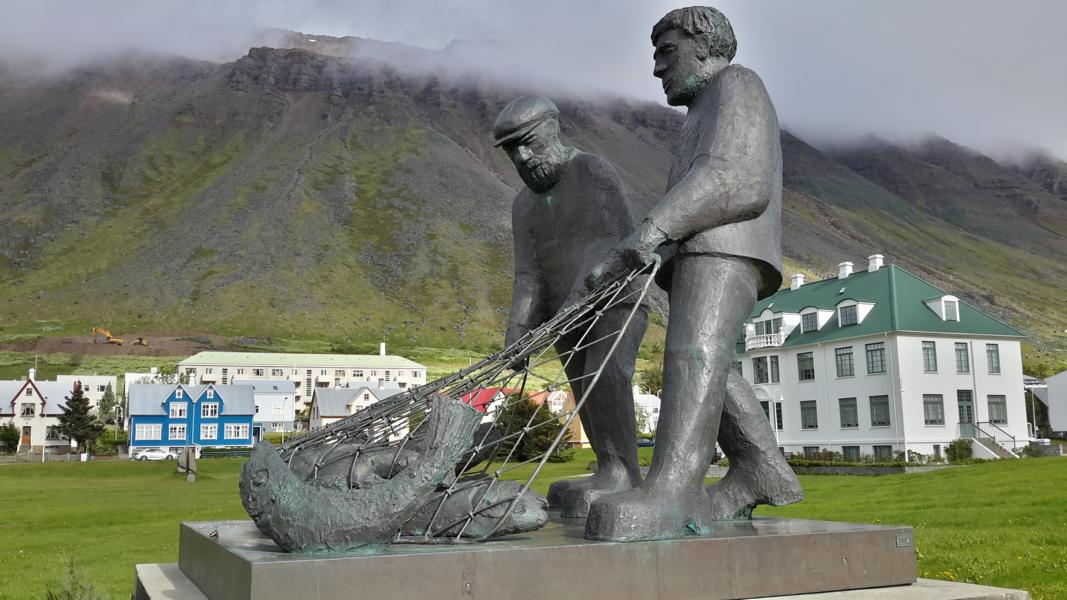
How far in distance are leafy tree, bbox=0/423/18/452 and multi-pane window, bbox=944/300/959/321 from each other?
61943 millimetres

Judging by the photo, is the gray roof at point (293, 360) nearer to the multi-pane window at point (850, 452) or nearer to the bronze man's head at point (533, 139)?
the multi-pane window at point (850, 452)

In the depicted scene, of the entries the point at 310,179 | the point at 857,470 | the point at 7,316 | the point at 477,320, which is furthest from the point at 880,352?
the point at 310,179

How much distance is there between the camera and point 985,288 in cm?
15875

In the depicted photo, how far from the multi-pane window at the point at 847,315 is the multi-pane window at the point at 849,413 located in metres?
3.24

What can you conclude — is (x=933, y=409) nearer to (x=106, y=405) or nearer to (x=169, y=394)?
(x=169, y=394)

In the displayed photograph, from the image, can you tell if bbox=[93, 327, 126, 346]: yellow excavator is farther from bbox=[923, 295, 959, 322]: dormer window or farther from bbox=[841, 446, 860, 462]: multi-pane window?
bbox=[923, 295, 959, 322]: dormer window

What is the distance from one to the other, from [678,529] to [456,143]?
7488 inches

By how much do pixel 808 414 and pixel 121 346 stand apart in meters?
91.2

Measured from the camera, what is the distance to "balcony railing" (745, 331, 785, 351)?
3914cm

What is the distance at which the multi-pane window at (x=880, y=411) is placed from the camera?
3475 cm

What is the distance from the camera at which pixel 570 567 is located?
3.35 metres

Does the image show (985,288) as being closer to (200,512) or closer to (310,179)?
(310,179)

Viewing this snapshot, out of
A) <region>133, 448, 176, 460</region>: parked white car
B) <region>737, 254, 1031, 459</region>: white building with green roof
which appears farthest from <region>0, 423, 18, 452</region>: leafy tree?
<region>737, 254, 1031, 459</region>: white building with green roof

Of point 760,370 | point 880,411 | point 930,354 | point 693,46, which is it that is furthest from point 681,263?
point 760,370
